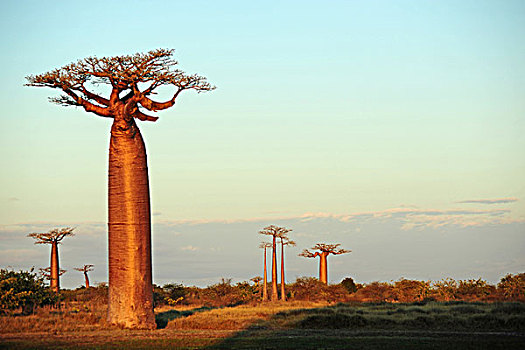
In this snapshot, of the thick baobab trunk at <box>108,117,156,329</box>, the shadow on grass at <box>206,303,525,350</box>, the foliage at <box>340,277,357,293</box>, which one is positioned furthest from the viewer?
the foliage at <box>340,277,357,293</box>

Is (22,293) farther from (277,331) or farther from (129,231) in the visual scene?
(277,331)

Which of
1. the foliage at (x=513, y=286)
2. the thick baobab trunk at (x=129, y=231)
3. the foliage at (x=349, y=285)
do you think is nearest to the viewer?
the thick baobab trunk at (x=129, y=231)

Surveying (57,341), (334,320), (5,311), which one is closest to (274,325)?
(334,320)

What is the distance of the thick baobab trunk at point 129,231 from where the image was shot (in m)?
15.8

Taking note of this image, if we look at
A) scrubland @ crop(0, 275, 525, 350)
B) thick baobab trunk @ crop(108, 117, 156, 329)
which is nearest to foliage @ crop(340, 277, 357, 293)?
scrubland @ crop(0, 275, 525, 350)

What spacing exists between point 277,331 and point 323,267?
99.5 feet

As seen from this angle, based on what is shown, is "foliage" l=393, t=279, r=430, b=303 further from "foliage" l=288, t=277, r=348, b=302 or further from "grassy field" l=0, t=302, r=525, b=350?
"grassy field" l=0, t=302, r=525, b=350

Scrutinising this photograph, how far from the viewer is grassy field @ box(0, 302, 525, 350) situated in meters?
12.6

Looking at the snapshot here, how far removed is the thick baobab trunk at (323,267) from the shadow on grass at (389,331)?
80.6 feet

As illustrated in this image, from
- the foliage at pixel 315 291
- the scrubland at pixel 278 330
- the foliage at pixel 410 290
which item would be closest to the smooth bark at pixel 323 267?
the foliage at pixel 315 291

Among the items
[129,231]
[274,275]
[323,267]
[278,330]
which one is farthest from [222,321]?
[323,267]

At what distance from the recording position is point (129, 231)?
16016 millimetres

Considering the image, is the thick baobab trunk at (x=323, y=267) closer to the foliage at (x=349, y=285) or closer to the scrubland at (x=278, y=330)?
the foliage at (x=349, y=285)

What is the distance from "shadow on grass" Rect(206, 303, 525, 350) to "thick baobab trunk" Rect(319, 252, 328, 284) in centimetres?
2457
